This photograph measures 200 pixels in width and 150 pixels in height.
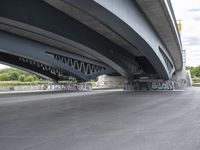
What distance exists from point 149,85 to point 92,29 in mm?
25410

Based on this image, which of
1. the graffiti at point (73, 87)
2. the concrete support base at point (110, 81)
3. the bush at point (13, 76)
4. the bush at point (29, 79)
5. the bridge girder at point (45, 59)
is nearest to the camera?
the bridge girder at point (45, 59)

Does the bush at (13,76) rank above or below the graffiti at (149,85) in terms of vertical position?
above

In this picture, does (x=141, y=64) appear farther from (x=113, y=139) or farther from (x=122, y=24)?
(x=113, y=139)

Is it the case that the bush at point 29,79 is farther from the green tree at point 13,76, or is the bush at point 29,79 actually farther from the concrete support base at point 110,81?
the concrete support base at point 110,81

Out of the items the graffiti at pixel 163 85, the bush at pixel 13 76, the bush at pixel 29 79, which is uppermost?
the bush at pixel 13 76

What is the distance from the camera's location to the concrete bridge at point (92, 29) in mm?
17328

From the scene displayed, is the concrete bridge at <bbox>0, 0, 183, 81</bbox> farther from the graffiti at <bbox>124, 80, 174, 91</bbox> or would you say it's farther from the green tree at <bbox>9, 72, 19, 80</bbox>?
the green tree at <bbox>9, 72, 19, 80</bbox>

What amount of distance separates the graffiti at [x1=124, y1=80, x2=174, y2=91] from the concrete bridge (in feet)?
12.5

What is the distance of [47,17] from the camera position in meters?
20.9

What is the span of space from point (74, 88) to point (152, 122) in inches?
1844

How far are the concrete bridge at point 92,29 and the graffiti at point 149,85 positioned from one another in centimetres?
381

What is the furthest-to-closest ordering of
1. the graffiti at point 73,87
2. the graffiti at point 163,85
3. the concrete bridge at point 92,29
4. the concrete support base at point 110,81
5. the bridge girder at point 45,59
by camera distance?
the concrete support base at point 110,81 → the graffiti at point 73,87 → the graffiti at point 163,85 → the bridge girder at point 45,59 → the concrete bridge at point 92,29

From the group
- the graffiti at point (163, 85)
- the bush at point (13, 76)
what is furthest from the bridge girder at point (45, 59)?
the bush at point (13, 76)

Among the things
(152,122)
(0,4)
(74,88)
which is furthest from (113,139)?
(74,88)
